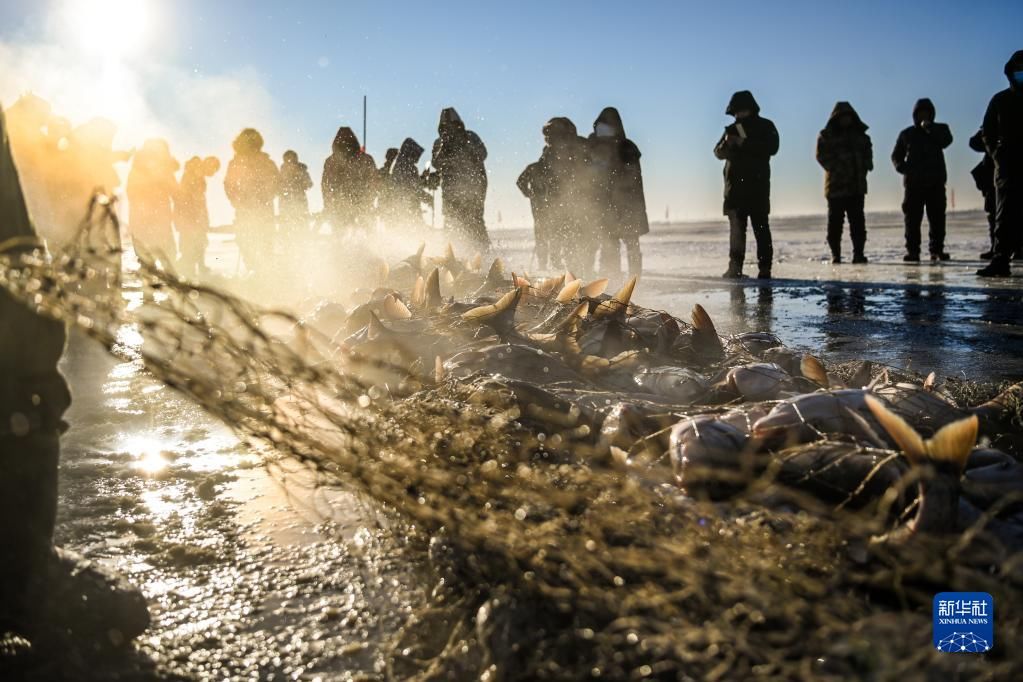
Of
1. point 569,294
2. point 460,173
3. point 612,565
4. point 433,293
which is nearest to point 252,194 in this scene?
point 460,173

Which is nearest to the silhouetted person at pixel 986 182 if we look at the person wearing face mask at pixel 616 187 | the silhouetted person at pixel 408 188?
the person wearing face mask at pixel 616 187

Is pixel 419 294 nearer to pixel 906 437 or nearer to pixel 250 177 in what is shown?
pixel 906 437

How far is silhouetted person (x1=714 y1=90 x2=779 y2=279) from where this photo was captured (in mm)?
13852

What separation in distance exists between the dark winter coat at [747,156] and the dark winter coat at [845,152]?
2485mm

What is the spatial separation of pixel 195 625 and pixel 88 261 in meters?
1.25

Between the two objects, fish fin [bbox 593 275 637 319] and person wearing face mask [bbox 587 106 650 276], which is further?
person wearing face mask [bbox 587 106 650 276]

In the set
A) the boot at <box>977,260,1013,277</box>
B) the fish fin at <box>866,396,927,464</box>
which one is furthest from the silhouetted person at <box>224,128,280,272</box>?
the fish fin at <box>866,396,927,464</box>

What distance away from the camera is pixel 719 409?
148 inches

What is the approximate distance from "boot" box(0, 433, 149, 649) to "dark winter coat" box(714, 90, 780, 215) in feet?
43.6

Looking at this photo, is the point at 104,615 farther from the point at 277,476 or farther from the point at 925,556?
the point at 925,556

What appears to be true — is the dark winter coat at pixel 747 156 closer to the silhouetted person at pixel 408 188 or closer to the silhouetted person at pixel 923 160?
the silhouetted person at pixel 923 160

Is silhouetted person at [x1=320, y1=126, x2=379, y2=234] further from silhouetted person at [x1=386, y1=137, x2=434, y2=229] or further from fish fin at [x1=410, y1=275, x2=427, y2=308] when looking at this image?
fish fin at [x1=410, y1=275, x2=427, y2=308]

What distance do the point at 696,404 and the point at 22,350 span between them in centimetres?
308

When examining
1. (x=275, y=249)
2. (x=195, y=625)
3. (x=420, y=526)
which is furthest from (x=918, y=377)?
(x=275, y=249)
